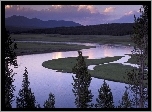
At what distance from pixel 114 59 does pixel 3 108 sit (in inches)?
1313

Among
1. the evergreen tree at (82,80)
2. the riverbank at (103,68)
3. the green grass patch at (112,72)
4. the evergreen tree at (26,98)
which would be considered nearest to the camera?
the evergreen tree at (26,98)

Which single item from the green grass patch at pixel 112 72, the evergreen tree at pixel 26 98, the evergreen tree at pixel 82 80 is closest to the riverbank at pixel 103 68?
the green grass patch at pixel 112 72

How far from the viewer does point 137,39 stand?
1046 centimetres

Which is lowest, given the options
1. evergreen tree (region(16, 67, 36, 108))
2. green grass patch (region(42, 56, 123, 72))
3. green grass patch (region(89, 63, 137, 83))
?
evergreen tree (region(16, 67, 36, 108))

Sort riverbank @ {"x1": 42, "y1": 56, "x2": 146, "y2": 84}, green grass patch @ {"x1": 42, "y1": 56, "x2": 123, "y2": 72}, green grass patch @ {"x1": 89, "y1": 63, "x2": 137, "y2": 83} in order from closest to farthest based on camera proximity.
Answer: green grass patch @ {"x1": 89, "y1": 63, "x2": 137, "y2": 83} < riverbank @ {"x1": 42, "y1": 56, "x2": 146, "y2": 84} < green grass patch @ {"x1": 42, "y1": 56, "x2": 123, "y2": 72}

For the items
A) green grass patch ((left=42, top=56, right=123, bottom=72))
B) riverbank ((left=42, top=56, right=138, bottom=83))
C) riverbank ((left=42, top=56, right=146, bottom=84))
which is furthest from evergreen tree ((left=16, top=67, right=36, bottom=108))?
green grass patch ((left=42, top=56, right=123, bottom=72))

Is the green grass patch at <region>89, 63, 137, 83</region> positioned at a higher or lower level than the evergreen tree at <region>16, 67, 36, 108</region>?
higher

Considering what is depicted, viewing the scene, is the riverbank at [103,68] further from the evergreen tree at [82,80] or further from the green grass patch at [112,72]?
the evergreen tree at [82,80]

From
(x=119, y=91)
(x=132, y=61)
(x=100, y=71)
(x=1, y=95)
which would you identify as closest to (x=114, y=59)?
(x=132, y=61)

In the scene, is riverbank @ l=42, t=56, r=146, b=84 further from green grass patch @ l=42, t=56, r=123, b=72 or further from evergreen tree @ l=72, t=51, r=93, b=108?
evergreen tree @ l=72, t=51, r=93, b=108

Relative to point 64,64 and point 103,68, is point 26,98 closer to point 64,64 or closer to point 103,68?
point 103,68

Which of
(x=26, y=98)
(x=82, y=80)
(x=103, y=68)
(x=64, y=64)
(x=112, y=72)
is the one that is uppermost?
(x=64, y=64)

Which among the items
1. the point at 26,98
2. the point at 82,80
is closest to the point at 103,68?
the point at 82,80

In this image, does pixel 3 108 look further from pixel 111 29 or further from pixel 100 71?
pixel 111 29
